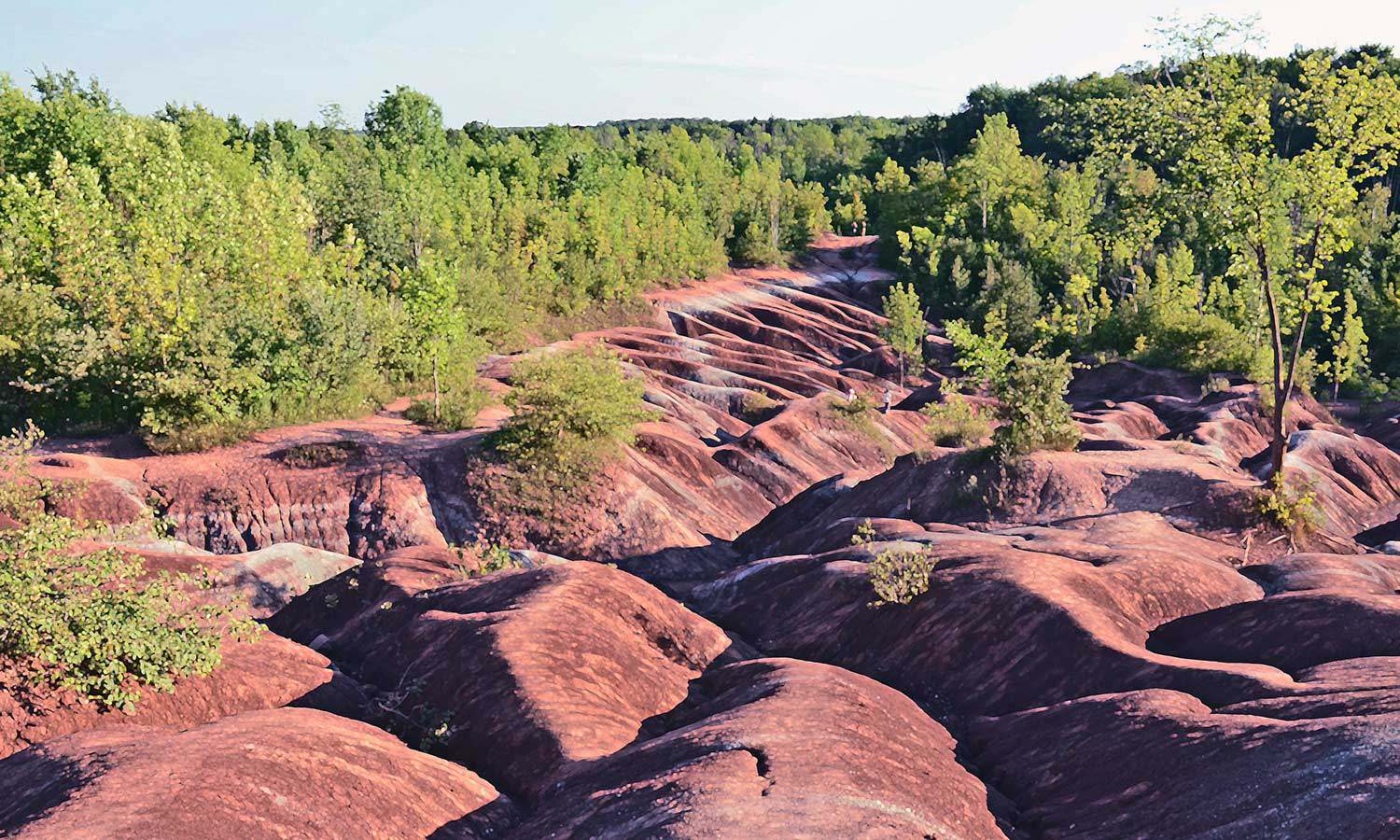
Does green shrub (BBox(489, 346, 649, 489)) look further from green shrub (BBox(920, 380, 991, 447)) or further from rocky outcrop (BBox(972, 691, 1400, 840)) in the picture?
rocky outcrop (BBox(972, 691, 1400, 840))

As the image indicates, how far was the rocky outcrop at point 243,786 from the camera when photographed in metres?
10.9

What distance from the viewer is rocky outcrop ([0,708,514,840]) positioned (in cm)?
1086

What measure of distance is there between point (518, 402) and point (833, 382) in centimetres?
3079

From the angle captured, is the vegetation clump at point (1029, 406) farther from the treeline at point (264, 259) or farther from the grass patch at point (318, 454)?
the treeline at point (264, 259)

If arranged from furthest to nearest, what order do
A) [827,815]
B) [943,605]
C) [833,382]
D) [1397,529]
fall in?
[833,382] → [1397,529] → [943,605] → [827,815]

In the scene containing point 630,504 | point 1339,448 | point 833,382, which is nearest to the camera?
point 630,504

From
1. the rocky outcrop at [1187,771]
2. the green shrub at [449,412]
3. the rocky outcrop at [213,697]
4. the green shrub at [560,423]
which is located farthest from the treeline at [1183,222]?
the rocky outcrop at [213,697]

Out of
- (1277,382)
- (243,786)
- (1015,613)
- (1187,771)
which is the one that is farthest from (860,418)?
(243,786)

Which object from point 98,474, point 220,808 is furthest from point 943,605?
point 98,474

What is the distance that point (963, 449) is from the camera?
31734 millimetres

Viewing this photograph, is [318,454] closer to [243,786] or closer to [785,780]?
[243,786]

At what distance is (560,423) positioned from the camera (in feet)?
112

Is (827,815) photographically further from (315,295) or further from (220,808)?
(315,295)

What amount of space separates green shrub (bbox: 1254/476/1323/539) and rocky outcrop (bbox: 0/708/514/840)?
19.2m
